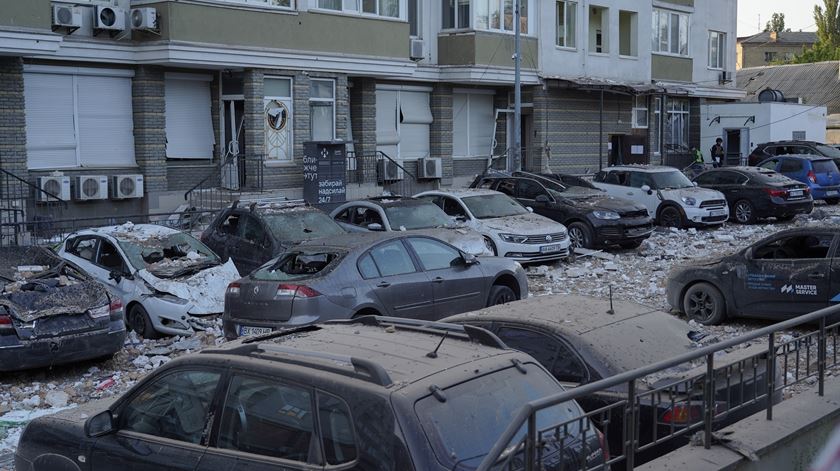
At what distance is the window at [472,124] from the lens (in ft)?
104

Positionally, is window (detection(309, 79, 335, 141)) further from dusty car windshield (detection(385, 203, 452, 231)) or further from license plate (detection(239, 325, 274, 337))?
license plate (detection(239, 325, 274, 337))

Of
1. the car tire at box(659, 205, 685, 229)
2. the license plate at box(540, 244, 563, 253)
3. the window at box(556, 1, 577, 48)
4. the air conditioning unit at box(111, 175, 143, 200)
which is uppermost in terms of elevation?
the window at box(556, 1, 577, 48)

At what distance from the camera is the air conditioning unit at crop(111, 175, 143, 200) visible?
71.7ft

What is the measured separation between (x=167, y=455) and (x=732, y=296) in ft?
31.2

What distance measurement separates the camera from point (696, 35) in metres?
41.0

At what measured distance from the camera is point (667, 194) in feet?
80.6

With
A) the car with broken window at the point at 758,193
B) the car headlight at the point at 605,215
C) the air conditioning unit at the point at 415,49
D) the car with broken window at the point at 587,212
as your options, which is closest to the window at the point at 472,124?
the air conditioning unit at the point at 415,49

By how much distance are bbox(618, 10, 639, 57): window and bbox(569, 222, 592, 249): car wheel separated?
54.0 feet

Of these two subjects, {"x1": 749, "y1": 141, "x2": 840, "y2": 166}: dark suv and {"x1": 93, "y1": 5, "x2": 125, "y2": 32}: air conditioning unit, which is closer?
{"x1": 93, "y1": 5, "x2": 125, "y2": 32}: air conditioning unit

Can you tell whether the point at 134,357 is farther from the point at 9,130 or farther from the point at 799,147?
the point at 799,147

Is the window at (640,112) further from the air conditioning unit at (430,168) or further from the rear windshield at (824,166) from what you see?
the air conditioning unit at (430,168)

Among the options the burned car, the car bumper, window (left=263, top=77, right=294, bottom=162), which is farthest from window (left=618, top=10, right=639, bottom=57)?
the car bumper

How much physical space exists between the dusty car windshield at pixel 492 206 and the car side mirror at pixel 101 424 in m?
14.2

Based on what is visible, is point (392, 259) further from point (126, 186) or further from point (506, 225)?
point (126, 186)
